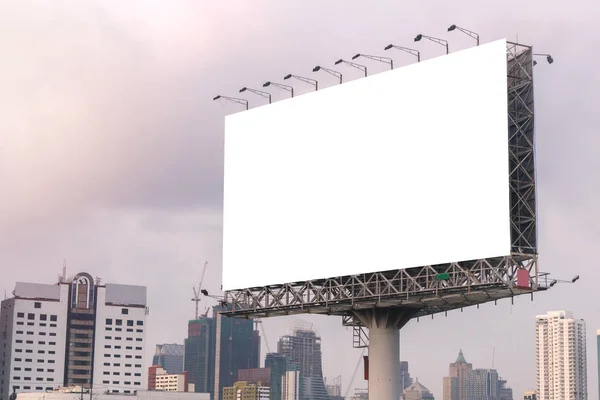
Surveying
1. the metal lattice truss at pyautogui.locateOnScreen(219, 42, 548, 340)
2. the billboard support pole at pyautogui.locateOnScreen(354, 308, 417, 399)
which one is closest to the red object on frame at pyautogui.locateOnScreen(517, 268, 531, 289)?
the metal lattice truss at pyautogui.locateOnScreen(219, 42, 548, 340)

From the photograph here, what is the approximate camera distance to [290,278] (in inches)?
3059

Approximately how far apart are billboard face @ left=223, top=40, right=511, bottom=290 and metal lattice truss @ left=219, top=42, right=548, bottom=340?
116 cm

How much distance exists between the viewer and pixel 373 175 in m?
73.1

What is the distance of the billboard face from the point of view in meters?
66.5

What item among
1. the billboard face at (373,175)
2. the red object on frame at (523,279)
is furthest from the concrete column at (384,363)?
the red object on frame at (523,279)

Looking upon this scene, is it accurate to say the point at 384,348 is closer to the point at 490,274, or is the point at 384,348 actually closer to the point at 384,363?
the point at 384,363

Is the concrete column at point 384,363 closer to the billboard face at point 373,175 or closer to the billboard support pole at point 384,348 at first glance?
the billboard support pole at point 384,348

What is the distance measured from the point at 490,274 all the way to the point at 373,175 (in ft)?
33.4

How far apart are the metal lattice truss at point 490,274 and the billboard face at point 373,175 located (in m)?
1.16

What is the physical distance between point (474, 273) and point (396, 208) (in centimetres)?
643

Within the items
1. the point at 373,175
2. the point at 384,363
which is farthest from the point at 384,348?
the point at 373,175

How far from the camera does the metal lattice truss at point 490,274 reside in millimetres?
66375

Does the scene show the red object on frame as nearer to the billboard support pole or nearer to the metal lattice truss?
the metal lattice truss

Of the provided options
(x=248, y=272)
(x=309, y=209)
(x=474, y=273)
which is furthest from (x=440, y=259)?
(x=248, y=272)
